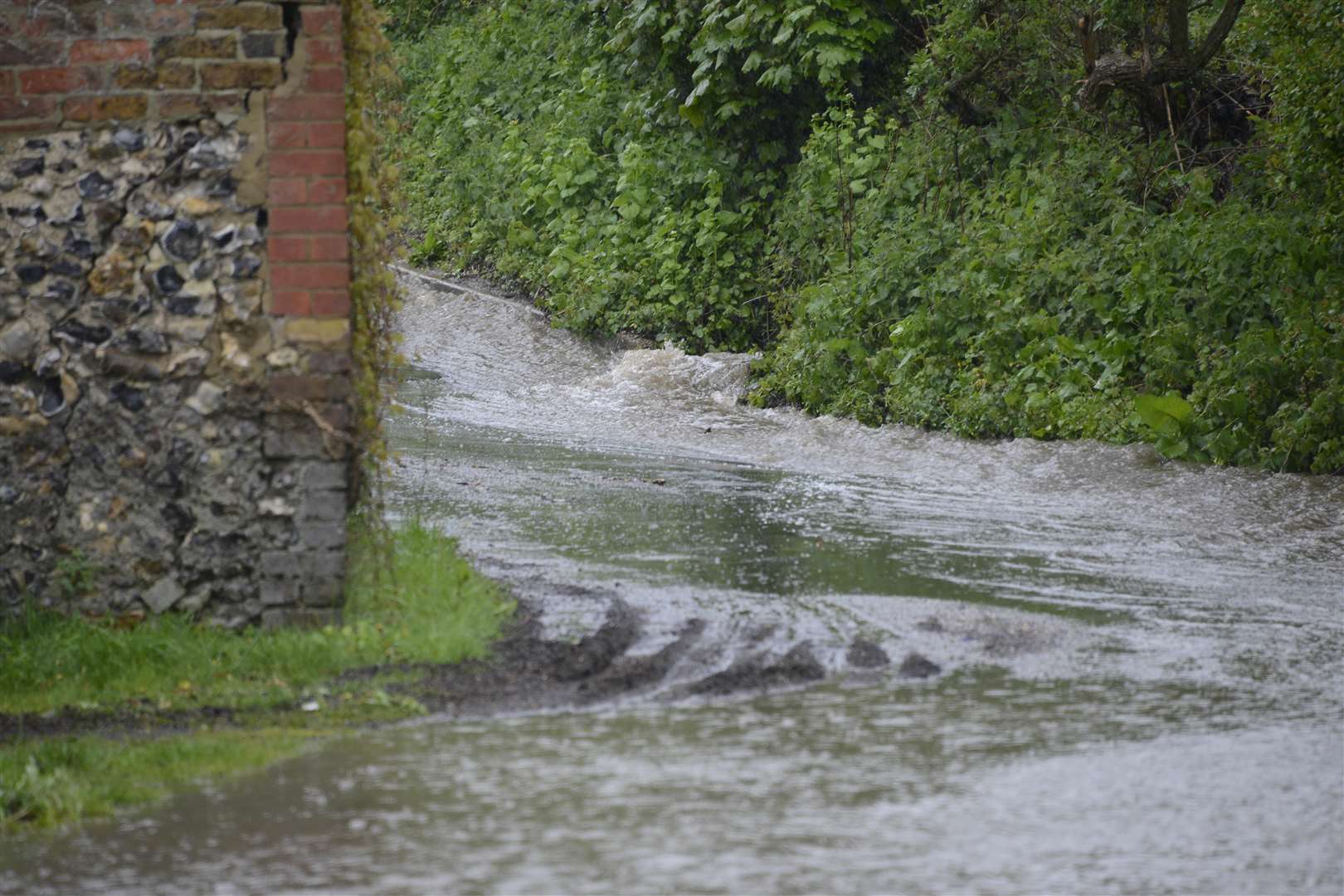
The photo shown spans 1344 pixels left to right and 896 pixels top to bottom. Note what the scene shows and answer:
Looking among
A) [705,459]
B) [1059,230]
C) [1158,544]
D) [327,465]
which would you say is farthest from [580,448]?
[327,465]

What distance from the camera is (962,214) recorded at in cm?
1634

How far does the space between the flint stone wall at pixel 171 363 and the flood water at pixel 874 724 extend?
55.8 inches

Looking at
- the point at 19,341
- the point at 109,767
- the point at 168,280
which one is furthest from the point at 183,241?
the point at 109,767

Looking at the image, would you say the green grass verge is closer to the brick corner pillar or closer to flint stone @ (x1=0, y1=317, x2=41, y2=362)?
the brick corner pillar

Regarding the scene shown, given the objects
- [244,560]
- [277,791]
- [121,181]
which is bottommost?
[277,791]

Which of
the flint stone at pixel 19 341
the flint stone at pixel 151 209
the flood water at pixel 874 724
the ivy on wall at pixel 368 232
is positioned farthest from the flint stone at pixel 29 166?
the flood water at pixel 874 724

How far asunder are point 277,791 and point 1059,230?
35.1 ft

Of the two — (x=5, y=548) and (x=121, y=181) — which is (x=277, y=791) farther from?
(x=121, y=181)

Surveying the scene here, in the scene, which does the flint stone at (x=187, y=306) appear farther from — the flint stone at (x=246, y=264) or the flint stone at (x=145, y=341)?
the flint stone at (x=246, y=264)

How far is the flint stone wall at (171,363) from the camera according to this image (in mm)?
7391

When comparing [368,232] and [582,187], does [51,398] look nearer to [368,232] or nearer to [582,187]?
[368,232]

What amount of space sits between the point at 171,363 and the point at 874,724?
3344 mm

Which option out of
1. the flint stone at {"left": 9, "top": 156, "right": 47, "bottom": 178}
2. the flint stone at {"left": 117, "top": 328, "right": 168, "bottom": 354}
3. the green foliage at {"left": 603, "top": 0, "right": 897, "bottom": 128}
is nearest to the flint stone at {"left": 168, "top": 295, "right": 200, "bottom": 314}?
the flint stone at {"left": 117, "top": 328, "right": 168, "bottom": 354}

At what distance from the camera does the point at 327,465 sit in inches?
291
